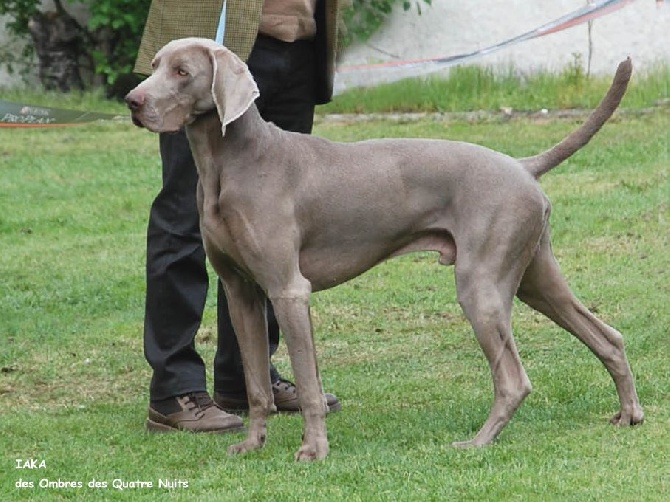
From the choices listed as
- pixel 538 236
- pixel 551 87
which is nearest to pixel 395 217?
pixel 538 236

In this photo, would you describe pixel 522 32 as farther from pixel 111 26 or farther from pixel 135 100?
pixel 135 100

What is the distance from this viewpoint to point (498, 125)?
13367mm

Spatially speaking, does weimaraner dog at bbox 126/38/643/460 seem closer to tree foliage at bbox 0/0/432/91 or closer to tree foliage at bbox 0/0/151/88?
tree foliage at bbox 0/0/432/91

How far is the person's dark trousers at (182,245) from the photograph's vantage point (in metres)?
5.86

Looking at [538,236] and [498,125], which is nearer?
[538,236]

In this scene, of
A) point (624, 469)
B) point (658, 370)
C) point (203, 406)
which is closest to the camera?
point (624, 469)

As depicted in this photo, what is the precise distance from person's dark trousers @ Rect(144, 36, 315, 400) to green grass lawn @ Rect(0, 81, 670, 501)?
304mm

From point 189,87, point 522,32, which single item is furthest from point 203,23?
point 522,32

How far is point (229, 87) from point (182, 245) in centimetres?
105

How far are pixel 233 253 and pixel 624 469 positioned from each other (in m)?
1.53

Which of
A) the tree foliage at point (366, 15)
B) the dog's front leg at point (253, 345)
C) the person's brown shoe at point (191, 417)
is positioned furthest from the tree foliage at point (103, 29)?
the dog's front leg at point (253, 345)

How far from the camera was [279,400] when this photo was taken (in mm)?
6289

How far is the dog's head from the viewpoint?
5016 millimetres

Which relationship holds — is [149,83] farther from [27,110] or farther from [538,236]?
[27,110]
